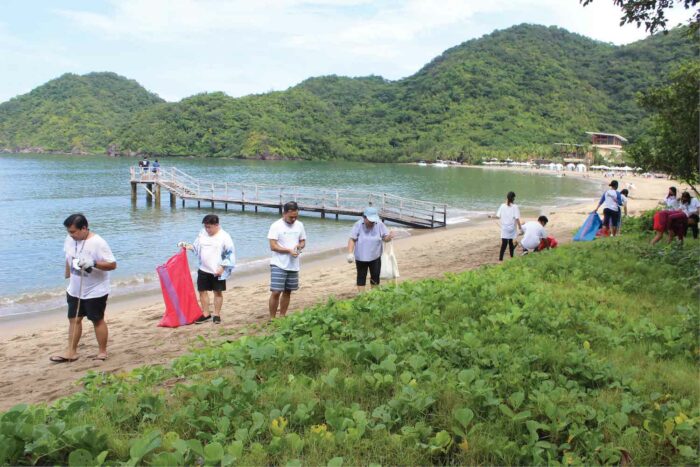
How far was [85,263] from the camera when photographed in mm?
6125

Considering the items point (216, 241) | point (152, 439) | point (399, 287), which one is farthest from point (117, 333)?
point (152, 439)

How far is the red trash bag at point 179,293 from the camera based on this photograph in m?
8.20

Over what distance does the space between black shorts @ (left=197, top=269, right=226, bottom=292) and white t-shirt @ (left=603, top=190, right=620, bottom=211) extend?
9837 mm

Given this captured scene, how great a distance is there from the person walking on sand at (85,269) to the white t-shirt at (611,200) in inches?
454

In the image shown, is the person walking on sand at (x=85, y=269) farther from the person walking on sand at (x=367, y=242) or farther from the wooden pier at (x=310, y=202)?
the wooden pier at (x=310, y=202)

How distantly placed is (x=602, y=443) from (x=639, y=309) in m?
3.37

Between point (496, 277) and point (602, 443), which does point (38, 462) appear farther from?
point (496, 277)

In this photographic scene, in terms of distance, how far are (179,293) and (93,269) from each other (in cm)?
213

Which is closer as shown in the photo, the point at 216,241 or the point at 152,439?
the point at 152,439

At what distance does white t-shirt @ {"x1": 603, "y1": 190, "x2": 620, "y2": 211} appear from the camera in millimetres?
13320

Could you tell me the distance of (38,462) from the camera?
2.91m

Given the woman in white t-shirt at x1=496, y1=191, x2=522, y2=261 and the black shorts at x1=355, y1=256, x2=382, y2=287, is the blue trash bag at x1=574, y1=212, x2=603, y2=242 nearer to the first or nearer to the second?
the woman in white t-shirt at x1=496, y1=191, x2=522, y2=261

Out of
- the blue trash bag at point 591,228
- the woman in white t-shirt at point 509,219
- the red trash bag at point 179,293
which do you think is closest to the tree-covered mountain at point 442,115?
the blue trash bag at point 591,228

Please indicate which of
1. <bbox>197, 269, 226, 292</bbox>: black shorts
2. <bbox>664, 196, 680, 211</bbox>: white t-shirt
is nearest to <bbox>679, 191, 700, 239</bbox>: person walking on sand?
<bbox>664, 196, 680, 211</bbox>: white t-shirt
